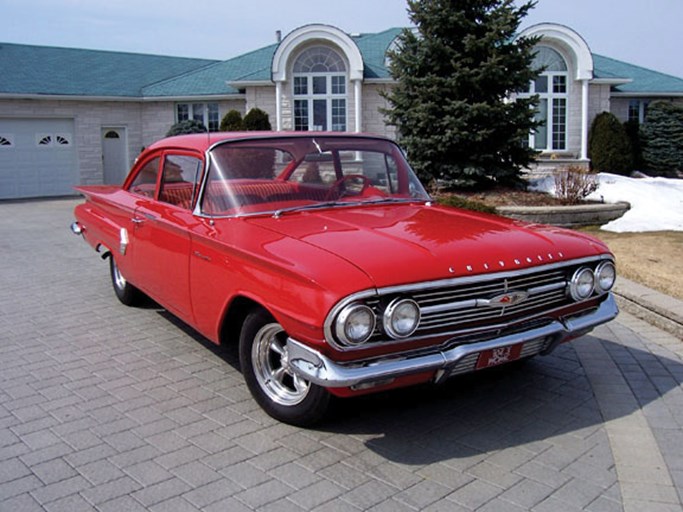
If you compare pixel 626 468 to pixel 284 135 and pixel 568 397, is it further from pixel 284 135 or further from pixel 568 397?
pixel 284 135

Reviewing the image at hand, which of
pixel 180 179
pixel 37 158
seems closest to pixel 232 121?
pixel 37 158

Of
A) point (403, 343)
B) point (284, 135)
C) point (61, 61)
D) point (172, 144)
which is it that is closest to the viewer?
point (403, 343)

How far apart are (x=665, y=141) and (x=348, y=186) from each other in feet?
62.4

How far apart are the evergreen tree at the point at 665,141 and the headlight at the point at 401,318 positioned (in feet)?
66.1

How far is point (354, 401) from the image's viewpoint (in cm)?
447

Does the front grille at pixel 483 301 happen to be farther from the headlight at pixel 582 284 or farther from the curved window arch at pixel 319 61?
the curved window arch at pixel 319 61

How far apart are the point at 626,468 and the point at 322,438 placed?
1658 mm

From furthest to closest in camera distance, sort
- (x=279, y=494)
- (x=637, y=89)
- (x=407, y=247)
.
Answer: (x=637, y=89), (x=407, y=247), (x=279, y=494)

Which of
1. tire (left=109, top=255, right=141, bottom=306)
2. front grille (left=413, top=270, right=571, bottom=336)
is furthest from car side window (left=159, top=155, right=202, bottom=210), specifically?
front grille (left=413, top=270, right=571, bottom=336)

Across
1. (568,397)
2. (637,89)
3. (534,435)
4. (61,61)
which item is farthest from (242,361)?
(61,61)

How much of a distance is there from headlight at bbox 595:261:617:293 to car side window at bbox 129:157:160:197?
3603 millimetres

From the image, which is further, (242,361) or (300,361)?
(242,361)

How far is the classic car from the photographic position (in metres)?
3.46

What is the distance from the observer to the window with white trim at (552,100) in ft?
70.6
